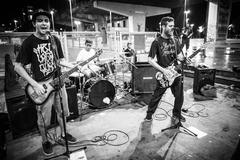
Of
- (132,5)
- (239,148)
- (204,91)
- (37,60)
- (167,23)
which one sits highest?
(132,5)

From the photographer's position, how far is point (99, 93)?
14.3 ft

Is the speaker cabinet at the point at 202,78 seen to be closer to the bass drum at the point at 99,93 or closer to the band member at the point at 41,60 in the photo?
the bass drum at the point at 99,93

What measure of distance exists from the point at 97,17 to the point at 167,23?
28373 mm

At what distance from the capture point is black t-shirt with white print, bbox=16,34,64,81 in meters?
2.35

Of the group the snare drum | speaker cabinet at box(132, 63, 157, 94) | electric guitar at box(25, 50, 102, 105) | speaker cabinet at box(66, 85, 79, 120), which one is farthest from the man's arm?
speaker cabinet at box(132, 63, 157, 94)

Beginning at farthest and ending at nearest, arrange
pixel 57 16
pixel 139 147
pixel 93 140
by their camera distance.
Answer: pixel 57 16 → pixel 93 140 → pixel 139 147

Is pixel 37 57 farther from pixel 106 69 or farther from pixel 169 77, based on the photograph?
pixel 106 69

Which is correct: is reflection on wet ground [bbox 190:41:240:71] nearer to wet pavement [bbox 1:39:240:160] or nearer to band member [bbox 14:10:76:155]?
wet pavement [bbox 1:39:240:160]

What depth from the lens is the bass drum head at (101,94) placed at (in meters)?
4.25

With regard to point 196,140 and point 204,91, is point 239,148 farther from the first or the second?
point 204,91

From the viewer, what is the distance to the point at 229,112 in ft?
13.4

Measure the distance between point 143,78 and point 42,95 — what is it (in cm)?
356

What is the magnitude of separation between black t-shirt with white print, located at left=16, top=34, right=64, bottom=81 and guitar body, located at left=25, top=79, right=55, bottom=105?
4.7 inches

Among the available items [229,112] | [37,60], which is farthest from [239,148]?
[229,112]
